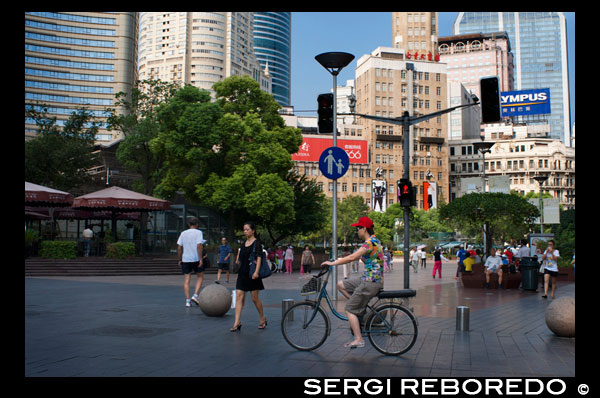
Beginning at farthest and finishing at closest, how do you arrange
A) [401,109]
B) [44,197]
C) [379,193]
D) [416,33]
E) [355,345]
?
[416,33] → [401,109] → [379,193] → [44,197] → [355,345]

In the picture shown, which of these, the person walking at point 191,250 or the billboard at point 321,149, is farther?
the billboard at point 321,149

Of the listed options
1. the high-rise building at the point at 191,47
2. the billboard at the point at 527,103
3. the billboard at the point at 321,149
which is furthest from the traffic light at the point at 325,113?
the high-rise building at the point at 191,47

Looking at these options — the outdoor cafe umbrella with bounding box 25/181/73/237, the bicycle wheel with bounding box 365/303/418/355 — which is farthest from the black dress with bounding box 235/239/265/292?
the outdoor cafe umbrella with bounding box 25/181/73/237

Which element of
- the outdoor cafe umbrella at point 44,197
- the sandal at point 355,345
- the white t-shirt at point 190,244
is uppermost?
the outdoor cafe umbrella at point 44,197

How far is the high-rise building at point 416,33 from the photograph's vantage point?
4577 inches

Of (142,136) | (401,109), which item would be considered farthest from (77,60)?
(142,136)

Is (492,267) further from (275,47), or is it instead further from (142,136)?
(275,47)

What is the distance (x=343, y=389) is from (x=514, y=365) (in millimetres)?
2496

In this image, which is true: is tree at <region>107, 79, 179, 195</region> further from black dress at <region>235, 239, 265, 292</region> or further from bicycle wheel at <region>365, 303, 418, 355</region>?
bicycle wheel at <region>365, 303, 418, 355</region>

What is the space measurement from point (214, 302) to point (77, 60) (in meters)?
117

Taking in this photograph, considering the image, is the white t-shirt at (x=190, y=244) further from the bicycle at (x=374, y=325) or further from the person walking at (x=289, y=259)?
the person walking at (x=289, y=259)

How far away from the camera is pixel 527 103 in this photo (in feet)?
161

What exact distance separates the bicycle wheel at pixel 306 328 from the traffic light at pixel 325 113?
6.51m
